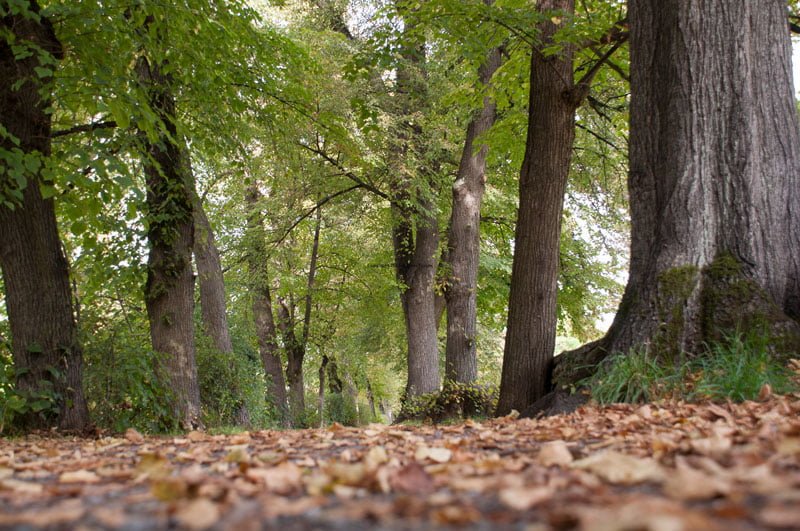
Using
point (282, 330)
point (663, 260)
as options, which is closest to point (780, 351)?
point (663, 260)

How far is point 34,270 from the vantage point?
214 inches

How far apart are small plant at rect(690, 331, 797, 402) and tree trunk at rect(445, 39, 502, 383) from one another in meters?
7.25

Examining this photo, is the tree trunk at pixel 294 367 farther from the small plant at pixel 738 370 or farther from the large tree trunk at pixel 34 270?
the small plant at pixel 738 370

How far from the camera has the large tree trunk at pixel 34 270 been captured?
5.33m

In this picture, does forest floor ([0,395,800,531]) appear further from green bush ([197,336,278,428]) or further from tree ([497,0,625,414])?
green bush ([197,336,278,428])

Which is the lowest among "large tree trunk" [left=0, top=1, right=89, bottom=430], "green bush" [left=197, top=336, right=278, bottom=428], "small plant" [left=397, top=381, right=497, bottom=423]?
"small plant" [left=397, top=381, right=497, bottom=423]

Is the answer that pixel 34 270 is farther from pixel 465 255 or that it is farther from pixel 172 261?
pixel 465 255

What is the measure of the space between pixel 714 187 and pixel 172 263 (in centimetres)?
A: 562

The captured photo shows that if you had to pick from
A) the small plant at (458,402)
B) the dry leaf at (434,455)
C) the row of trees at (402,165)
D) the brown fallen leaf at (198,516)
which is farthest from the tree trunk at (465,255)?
the brown fallen leaf at (198,516)

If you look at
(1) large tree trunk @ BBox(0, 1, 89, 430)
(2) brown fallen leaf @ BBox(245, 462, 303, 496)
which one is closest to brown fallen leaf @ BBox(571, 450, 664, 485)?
(2) brown fallen leaf @ BBox(245, 462, 303, 496)

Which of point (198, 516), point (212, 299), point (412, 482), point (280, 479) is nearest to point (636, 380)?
point (412, 482)

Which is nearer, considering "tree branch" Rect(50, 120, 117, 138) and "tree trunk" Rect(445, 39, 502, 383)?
"tree branch" Rect(50, 120, 117, 138)

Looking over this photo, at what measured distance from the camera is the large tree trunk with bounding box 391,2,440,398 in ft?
39.7

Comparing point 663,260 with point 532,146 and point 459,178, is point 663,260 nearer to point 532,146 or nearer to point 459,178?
point 532,146
